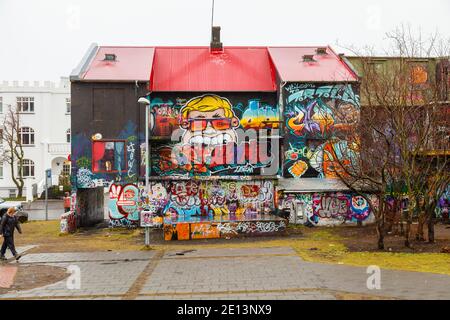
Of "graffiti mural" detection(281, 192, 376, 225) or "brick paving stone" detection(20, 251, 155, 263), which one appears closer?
"brick paving stone" detection(20, 251, 155, 263)

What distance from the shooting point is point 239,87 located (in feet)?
87.2

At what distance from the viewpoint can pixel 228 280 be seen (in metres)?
11.7

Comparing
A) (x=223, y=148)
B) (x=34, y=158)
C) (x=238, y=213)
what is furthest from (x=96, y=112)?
(x=34, y=158)

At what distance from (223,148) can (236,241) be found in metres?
7.60

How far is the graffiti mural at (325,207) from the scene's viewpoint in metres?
24.3

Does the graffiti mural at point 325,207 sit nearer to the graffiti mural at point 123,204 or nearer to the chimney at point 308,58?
the graffiti mural at point 123,204

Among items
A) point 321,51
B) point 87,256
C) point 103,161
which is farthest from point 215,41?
point 87,256

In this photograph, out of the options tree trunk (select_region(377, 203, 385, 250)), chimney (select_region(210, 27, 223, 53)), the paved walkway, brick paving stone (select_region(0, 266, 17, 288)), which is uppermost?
chimney (select_region(210, 27, 223, 53))

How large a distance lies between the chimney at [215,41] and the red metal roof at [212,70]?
0.35 m

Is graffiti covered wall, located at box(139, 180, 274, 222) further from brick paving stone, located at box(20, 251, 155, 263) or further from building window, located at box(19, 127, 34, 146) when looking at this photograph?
building window, located at box(19, 127, 34, 146)

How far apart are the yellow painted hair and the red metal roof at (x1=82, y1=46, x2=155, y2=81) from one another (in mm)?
2784

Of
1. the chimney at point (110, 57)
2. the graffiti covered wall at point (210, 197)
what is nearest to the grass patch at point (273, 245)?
the graffiti covered wall at point (210, 197)


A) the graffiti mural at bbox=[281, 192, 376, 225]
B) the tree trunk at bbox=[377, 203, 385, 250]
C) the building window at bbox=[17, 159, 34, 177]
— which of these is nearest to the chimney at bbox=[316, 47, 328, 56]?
the graffiti mural at bbox=[281, 192, 376, 225]

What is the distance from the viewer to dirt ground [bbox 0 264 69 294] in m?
11.8
